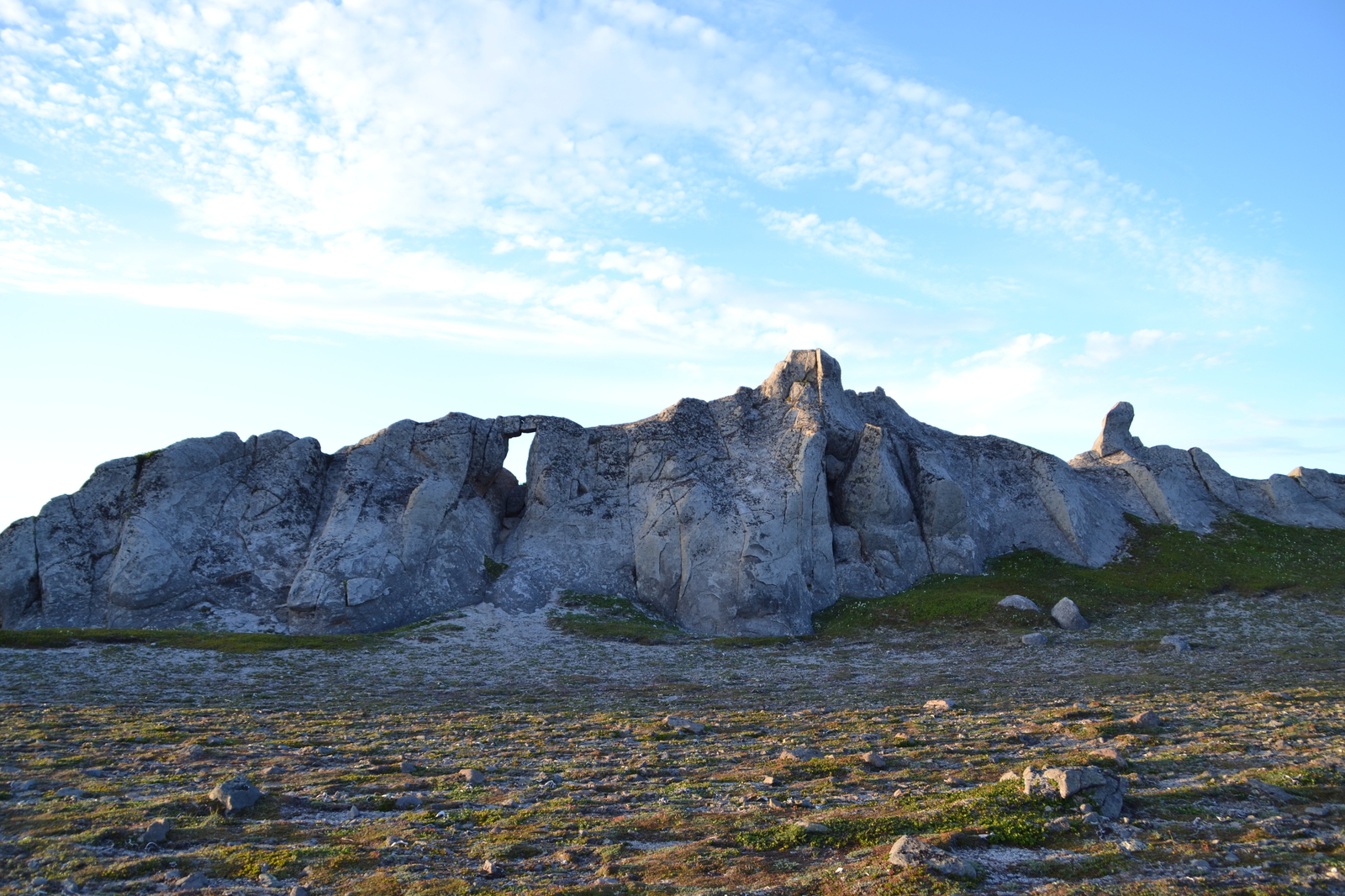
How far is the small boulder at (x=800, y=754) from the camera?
21.3 metres

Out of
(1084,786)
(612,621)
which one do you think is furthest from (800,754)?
(612,621)

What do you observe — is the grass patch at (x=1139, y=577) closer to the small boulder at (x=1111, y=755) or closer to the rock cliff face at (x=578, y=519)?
the rock cliff face at (x=578, y=519)

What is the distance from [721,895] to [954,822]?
5.42 metres

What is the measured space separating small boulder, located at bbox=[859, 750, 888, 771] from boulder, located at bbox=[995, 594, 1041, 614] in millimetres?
40415

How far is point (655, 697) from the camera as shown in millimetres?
33375

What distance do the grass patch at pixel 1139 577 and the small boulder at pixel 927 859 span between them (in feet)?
142

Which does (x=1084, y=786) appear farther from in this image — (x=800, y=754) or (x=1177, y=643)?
(x=1177, y=643)

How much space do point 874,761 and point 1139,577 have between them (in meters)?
54.8

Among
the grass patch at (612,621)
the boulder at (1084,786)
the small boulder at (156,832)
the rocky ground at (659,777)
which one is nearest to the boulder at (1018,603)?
the rocky ground at (659,777)

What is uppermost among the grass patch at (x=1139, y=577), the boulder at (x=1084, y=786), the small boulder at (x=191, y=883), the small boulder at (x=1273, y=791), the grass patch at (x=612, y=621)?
the grass patch at (x=1139, y=577)

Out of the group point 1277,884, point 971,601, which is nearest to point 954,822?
point 1277,884

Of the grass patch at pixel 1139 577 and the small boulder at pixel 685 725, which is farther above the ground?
the grass patch at pixel 1139 577

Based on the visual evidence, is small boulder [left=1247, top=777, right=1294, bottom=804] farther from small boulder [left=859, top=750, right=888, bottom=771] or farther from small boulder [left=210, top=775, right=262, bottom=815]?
small boulder [left=210, top=775, right=262, bottom=815]

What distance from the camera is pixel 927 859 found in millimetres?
13492
